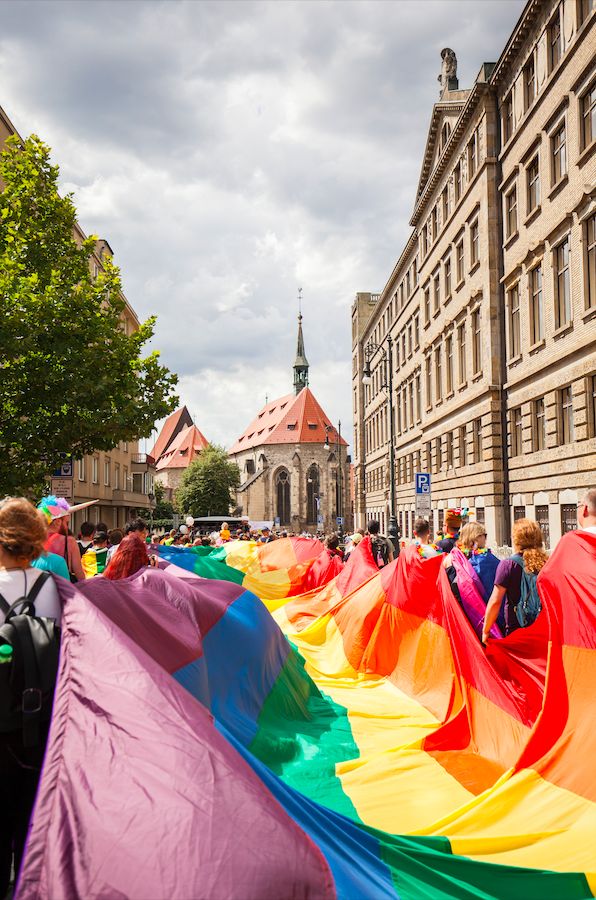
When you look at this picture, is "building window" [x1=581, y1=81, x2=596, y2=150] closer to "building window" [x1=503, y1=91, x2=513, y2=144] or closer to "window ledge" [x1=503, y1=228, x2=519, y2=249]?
"window ledge" [x1=503, y1=228, x2=519, y2=249]

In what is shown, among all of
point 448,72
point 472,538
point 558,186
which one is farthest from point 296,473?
point 472,538

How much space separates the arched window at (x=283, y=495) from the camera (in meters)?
104

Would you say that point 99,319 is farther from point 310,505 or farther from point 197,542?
point 310,505

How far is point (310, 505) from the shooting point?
10375 centimetres

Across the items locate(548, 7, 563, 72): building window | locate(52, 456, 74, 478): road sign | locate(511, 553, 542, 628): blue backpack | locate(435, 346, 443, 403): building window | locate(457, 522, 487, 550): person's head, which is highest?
locate(548, 7, 563, 72): building window

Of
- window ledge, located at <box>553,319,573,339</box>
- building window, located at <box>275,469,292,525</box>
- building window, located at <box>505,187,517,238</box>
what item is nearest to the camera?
window ledge, located at <box>553,319,573,339</box>

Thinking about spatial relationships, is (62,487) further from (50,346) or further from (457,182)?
(457,182)

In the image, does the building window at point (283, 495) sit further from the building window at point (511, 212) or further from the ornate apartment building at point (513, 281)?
the building window at point (511, 212)

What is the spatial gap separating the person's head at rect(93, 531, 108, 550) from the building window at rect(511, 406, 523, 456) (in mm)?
18550

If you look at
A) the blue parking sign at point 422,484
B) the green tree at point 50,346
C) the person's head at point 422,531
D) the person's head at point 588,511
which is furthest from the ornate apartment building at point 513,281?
the person's head at point 588,511

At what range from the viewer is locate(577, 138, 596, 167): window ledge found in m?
20.2

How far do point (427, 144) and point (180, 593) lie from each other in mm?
37872

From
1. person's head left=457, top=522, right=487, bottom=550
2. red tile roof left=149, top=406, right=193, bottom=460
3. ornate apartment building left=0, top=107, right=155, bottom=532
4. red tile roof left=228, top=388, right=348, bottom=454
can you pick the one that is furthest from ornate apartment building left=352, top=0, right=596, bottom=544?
red tile roof left=149, top=406, right=193, bottom=460

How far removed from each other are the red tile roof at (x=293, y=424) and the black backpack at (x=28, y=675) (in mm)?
101586
